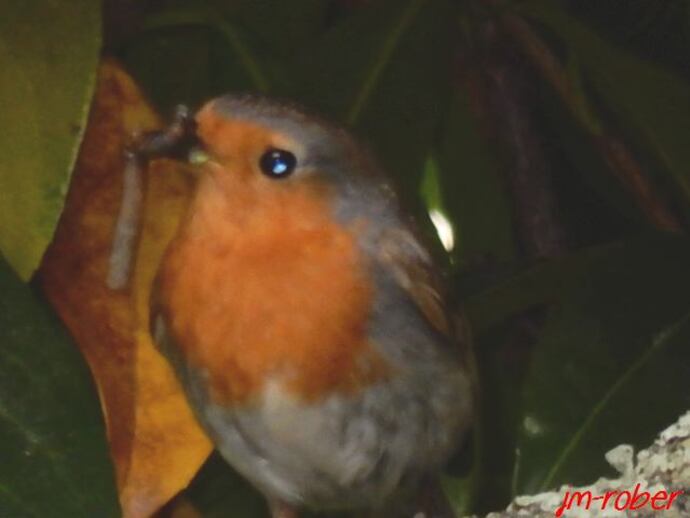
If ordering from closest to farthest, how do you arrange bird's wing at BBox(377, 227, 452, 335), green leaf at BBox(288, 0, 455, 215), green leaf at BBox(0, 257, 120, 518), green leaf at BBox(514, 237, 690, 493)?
1. green leaf at BBox(0, 257, 120, 518)
2. bird's wing at BBox(377, 227, 452, 335)
3. green leaf at BBox(514, 237, 690, 493)
4. green leaf at BBox(288, 0, 455, 215)

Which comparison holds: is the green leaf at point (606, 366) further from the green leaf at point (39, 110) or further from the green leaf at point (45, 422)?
the green leaf at point (39, 110)

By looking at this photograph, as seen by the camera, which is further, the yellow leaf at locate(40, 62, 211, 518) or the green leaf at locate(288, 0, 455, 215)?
the green leaf at locate(288, 0, 455, 215)

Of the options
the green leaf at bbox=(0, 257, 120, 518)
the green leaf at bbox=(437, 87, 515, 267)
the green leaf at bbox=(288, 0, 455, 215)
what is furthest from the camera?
the green leaf at bbox=(437, 87, 515, 267)

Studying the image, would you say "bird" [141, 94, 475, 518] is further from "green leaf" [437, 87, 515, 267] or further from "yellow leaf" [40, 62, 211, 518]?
"green leaf" [437, 87, 515, 267]

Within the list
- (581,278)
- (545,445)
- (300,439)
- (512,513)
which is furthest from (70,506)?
(581,278)

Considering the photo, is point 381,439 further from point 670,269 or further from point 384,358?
point 670,269

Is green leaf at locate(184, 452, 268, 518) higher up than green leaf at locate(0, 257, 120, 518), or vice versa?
green leaf at locate(0, 257, 120, 518)

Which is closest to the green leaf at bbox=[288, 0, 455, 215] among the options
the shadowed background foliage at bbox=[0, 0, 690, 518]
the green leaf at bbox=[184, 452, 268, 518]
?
the shadowed background foliage at bbox=[0, 0, 690, 518]

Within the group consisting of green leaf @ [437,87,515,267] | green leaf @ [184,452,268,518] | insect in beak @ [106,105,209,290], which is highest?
insect in beak @ [106,105,209,290]
